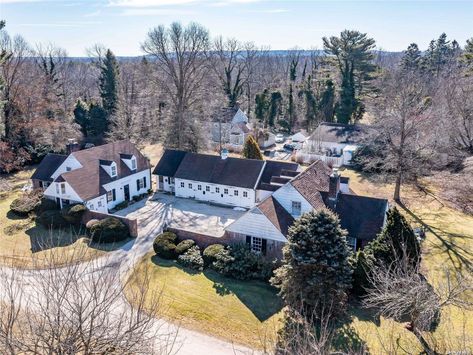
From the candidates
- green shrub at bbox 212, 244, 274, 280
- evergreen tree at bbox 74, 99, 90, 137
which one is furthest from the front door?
Result: evergreen tree at bbox 74, 99, 90, 137

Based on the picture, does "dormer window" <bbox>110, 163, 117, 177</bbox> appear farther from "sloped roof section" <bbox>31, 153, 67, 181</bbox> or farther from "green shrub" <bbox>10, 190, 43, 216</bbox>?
"green shrub" <bbox>10, 190, 43, 216</bbox>

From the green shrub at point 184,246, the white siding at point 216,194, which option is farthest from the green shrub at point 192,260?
the white siding at point 216,194

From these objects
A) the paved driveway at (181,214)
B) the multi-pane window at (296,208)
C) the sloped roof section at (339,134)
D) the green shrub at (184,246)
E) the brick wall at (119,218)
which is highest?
the sloped roof section at (339,134)

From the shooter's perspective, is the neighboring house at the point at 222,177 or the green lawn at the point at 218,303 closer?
the green lawn at the point at 218,303

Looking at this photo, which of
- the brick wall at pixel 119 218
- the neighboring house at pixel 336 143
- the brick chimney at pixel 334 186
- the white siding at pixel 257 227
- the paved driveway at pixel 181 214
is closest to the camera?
the white siding at pixel 257 227

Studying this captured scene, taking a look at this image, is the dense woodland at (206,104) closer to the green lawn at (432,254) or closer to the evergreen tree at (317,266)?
the green lawn at (432,254)

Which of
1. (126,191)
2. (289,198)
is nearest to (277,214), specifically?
(289,198)

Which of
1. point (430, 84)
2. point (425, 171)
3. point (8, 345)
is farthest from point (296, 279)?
point (430, 84)

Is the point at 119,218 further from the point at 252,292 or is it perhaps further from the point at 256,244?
the point at 252,292
